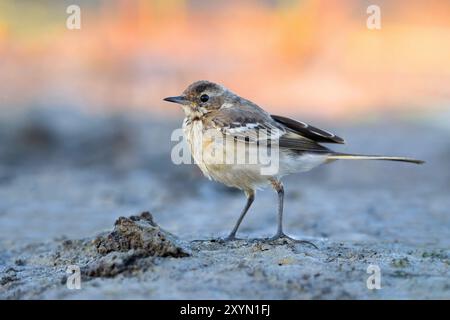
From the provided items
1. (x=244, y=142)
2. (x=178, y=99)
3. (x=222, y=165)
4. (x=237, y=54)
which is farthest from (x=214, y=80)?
(x=222, y=165)

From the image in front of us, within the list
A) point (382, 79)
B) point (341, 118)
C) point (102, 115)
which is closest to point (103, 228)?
point (102, 115)

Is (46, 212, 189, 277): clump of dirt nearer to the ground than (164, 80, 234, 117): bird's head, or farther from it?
nearer to the ground

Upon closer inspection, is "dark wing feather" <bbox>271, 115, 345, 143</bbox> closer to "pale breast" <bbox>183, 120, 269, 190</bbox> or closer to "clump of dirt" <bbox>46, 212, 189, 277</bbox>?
"pale breast" <bbox>183, 120, 269, 190</bbox>

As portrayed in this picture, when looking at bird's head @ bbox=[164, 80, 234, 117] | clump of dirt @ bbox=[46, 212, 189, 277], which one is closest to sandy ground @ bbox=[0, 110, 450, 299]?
clump of dirt @ bbox=[46, 212, 189, 277]

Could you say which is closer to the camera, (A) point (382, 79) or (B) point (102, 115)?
(B) point (102, 115)

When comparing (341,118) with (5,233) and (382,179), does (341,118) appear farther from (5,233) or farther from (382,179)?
(5,233)

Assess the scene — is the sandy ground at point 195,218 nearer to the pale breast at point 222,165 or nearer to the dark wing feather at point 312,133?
the pale breast at point 222,165
